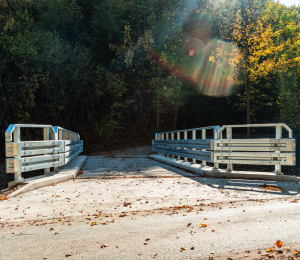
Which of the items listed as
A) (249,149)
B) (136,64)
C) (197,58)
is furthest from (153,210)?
(136,64)

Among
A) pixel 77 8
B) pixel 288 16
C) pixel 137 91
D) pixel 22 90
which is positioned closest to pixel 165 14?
pixel 137 91

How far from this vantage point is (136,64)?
26.4 metres

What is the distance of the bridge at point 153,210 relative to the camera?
3.09 meters

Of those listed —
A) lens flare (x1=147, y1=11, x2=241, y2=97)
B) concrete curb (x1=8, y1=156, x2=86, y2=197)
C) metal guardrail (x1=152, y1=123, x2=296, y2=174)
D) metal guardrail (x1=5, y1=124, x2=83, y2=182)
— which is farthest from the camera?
lens flare (x1=147, y1=11, x2=241, y2=97)

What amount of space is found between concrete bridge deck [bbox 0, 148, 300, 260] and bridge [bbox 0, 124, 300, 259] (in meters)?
0.01

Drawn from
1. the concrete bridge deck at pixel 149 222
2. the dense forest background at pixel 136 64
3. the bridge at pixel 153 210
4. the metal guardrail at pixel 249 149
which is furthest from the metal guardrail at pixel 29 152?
the dense forest background at pixel 136 64

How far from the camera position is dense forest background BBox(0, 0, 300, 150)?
19609 millimetres

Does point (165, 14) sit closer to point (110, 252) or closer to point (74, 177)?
point (74, 177)

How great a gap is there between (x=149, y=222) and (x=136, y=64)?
931 inches

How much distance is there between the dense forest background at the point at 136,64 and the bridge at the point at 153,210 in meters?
13.4

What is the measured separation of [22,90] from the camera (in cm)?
1847

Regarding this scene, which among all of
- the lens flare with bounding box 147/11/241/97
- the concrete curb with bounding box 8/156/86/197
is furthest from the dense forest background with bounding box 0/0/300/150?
the concrete curb with bounding box 8/156/86/197

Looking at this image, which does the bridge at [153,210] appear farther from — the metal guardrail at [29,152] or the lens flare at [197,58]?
the lens flare at [197,58]

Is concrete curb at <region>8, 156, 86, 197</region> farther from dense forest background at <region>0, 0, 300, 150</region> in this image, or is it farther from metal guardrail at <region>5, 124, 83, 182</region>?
dense forest background at <region>0, 0, 300, 150</region>
